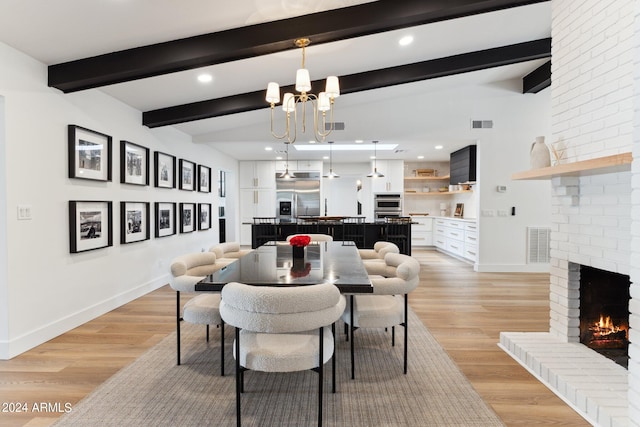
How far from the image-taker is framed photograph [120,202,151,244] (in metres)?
4.23

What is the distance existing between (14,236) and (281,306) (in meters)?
2.51

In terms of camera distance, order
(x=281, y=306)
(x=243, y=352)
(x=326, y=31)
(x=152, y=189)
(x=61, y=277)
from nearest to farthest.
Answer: (x=281, y=306)
(x=243, y=352)
(x=326, y=31)
(x=61, y=277)
(x=152, y=189)

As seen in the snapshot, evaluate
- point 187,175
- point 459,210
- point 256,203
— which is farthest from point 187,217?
point 459,210

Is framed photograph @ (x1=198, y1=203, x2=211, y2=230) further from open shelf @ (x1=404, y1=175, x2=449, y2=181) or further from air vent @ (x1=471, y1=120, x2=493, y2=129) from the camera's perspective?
open shelf @ (x1=404, y1=175, x2=449, y2=181)

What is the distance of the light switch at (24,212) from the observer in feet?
9.39

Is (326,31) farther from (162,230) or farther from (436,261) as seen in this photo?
(436,261)

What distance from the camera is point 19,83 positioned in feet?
9.45

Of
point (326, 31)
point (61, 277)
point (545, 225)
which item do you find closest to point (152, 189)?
point (61, 277)

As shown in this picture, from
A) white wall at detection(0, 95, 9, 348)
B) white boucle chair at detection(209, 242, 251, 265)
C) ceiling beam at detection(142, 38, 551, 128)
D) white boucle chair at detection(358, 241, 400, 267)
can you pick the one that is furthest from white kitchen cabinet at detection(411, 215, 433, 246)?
white wall at detection(0, 95, 9, 348)

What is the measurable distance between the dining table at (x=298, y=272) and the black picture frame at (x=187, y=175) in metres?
3.21

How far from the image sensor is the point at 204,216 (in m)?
6.73

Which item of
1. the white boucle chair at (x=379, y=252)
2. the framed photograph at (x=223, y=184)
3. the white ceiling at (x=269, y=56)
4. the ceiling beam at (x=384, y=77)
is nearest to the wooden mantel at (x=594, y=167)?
the white boucle chair at (x=379, y=252)

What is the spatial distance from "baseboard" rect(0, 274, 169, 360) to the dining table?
6.09 ft

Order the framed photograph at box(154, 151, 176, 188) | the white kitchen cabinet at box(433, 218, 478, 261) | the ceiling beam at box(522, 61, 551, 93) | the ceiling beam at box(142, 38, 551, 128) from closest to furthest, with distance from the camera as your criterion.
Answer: the ceiling beam at box(142, 38, 551, 128), the framed photograph at box(154, 151, 176, 188), the ceiling beam at box(522, 61, 551, 93), the white kitchen cabinet at box(433, 218, 478, 261)
